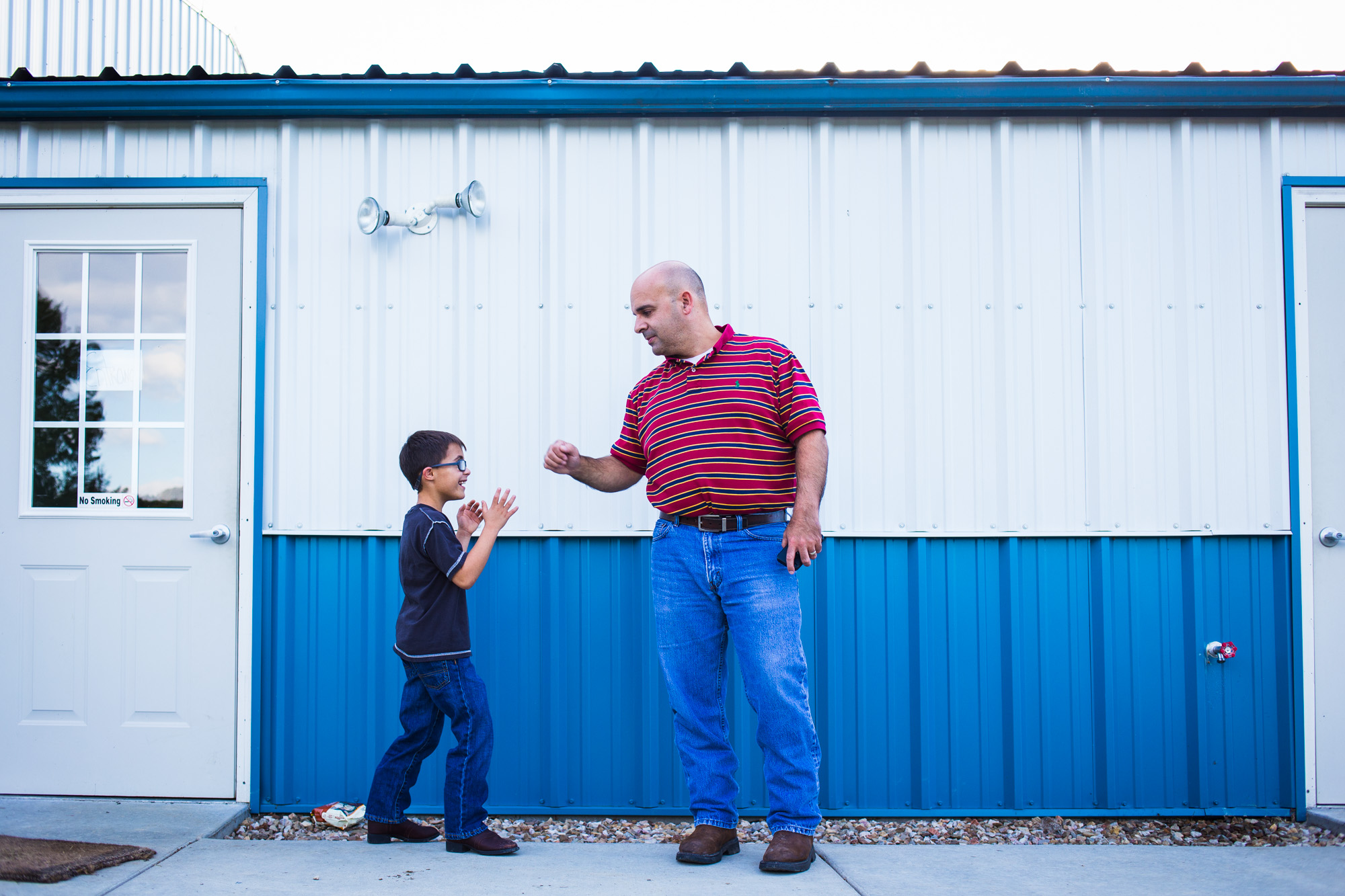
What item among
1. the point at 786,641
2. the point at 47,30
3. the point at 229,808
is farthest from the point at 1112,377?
the point at 47,30

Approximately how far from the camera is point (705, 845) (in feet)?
8.46

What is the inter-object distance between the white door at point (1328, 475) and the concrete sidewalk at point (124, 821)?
4.04 m

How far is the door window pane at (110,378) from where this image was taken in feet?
11.0

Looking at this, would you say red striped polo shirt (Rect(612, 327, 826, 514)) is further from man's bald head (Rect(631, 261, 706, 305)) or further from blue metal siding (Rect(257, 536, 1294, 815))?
blue metal siding (Rect(257, 536, 1294, 815))

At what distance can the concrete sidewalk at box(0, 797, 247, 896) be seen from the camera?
2785mm

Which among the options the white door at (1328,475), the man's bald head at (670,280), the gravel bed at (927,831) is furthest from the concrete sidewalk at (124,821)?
the white door at (1328,475)

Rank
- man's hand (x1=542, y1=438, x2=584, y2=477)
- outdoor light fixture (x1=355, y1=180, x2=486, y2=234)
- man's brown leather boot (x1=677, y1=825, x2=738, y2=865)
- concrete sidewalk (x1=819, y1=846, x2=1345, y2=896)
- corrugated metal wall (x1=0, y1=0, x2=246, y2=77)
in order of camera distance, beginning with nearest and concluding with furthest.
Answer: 1. concrete sidewalk (x1=819, y1=846, x2=1345, y2=896)
2. man's brown leather boot (x1=677, y1=825, x2=738, y2=865)
3. man's hand (x1=542, y1=438, x2=584, y2=477)
4. outdoor light fixture (x1=355, y1=180, x2=486, y2=234)
5. corrugated metal wall (x1=0, y1=0, x2=246, y2=77)

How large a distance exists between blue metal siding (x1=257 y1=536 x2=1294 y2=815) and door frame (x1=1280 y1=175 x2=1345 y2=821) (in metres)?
0.05

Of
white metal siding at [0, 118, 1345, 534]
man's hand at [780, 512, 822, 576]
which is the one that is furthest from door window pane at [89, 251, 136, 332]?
man's hand at [780, 512, 822, 576]

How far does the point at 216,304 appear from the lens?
10.8 ft

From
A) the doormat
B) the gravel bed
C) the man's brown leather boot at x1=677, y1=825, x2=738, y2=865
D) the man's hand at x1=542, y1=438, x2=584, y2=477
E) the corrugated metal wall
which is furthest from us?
the corrugated metal wall

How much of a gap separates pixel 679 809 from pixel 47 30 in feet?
20.3

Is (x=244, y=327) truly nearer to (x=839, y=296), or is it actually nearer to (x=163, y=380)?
(x=163, y=380)

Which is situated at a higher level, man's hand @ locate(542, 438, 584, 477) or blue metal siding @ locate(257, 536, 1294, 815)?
man's hand @ locate(542, 438, 584, 477)
